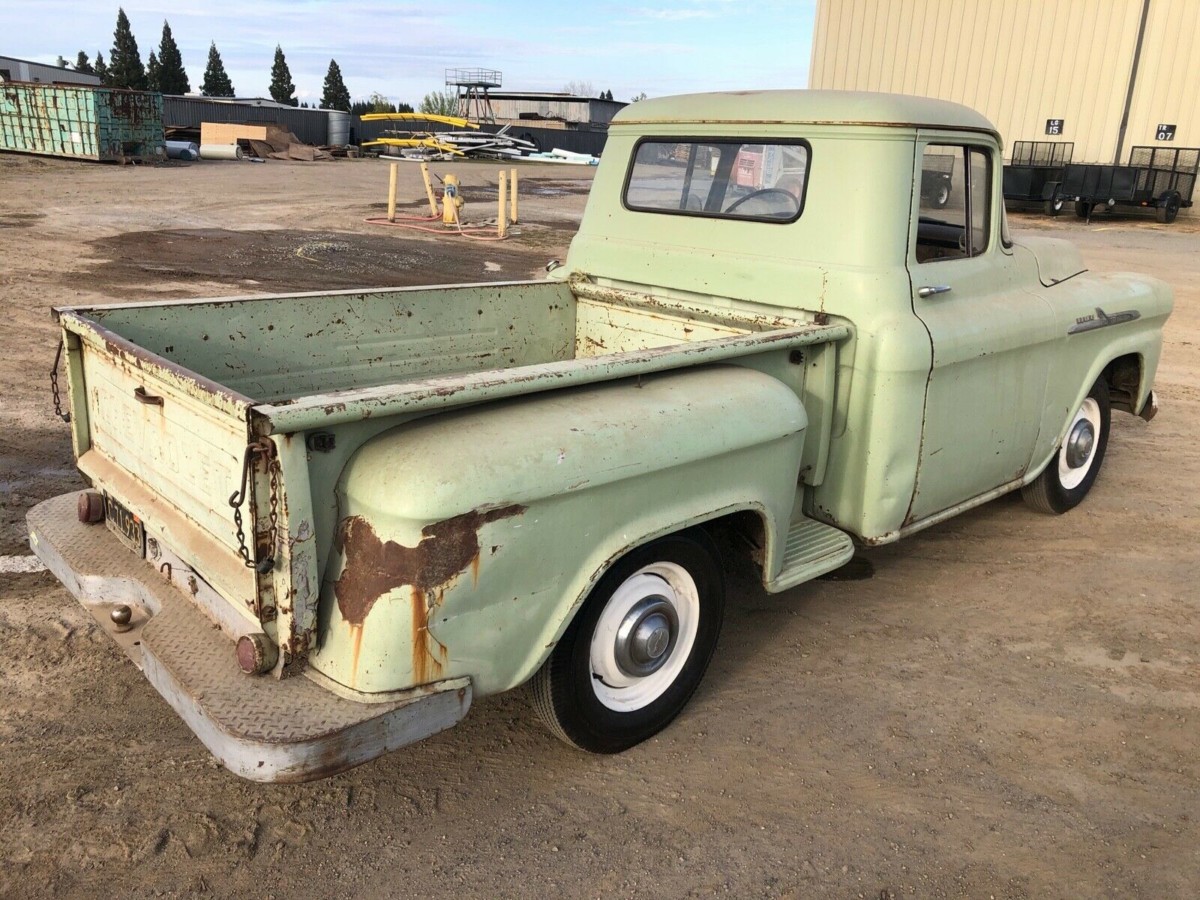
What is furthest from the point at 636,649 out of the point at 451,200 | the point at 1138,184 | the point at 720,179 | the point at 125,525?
the point at 1138,184

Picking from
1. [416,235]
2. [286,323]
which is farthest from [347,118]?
[286,323]

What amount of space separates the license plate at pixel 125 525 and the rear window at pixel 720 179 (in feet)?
8.25

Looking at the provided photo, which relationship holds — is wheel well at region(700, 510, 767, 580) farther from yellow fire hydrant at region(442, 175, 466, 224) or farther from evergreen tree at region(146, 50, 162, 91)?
evergreen tree at region(146, 50, 162, 91)

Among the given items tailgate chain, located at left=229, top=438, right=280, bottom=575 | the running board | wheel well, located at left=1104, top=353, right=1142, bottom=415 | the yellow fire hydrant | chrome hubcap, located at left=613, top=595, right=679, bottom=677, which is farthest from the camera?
the yellow fire hydrant

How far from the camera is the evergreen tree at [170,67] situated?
63.6m

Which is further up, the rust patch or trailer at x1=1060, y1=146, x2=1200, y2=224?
trailer at x1=1060, y1=146, x2=1200, y2=224

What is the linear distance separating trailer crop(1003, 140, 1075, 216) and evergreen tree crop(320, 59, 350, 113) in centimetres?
5558

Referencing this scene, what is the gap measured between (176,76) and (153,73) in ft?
5.06

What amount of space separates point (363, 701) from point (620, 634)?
2.78 ft

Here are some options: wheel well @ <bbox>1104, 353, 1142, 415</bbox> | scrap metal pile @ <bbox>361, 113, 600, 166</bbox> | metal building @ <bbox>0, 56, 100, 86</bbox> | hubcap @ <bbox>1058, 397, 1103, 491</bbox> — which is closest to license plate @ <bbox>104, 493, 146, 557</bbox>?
hubcap @ <bbox>1058, 397, 1103, 491</bbox>

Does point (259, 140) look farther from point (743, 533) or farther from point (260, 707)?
point (260, 707)

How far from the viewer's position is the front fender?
228cm

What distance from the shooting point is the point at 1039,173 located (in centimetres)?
2344

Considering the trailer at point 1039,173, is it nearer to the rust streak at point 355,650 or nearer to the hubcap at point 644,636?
the hubcap at point 644,636
